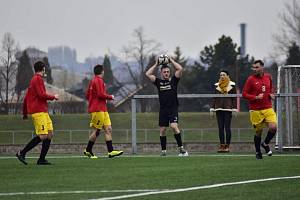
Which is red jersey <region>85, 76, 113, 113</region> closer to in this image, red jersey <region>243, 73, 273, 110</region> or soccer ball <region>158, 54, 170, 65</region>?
soccer ball <region>158, 54, 170, 65</region>

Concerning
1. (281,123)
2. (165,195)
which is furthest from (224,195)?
(281,123)

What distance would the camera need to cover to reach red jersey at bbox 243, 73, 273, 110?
1670cm

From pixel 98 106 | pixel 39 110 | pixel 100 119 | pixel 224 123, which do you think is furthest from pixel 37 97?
pixel 224 123

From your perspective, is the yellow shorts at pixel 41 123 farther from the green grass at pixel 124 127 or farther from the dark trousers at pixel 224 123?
the green grass at pixel 124 127

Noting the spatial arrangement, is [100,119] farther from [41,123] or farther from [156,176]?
[156,176]

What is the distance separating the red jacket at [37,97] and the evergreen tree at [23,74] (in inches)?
1477

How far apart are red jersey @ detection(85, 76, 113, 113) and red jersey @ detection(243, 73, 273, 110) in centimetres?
263

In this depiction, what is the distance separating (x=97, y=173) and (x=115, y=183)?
5.51ft

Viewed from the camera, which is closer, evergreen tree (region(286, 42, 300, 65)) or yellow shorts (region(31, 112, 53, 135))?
yellow shorts (region(31, 112, 53, 135))

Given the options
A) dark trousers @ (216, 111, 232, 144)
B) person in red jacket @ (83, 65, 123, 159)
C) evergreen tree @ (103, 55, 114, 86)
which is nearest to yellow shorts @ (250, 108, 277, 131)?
person in red jacket @ (83, 65, 123, 159)

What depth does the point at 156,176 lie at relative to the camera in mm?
12148

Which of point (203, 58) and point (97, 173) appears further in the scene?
point (203, 58)

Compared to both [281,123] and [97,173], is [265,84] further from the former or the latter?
[97,173]

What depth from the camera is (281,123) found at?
20.1 meters
